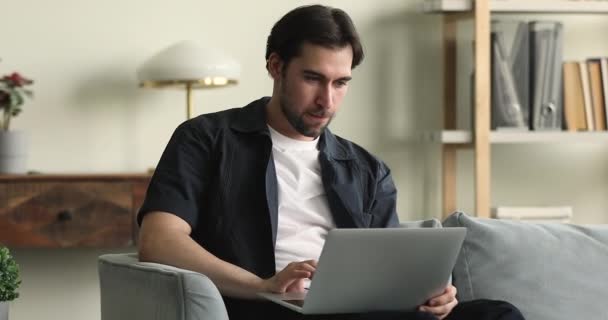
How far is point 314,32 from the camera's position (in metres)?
2.12

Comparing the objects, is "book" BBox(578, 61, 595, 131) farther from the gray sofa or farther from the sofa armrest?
the sofa armrest

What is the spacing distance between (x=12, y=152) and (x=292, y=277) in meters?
1.80

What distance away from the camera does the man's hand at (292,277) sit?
181cm

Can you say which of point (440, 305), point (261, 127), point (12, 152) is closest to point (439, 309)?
point (440, 305)

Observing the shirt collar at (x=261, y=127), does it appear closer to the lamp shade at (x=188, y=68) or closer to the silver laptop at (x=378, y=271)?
the silver laptop at (x=378, y=271)

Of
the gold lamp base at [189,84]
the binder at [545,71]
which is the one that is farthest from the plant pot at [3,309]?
the binder at [545,71]

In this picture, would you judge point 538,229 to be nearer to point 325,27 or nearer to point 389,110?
point 325,27

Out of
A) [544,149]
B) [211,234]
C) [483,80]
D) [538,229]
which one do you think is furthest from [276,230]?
[544,149]

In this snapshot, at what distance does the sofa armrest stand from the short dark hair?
52 centimetres

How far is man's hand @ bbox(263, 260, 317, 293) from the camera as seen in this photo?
1.81 metres

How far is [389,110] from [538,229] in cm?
149

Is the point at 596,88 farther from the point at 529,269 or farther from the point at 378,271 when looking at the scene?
the point at 378,271

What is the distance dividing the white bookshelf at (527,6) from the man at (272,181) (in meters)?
1.44

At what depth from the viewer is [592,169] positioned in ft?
12.8
